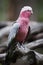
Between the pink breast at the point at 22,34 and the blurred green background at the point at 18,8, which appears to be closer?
the pink breast at the point at 22,34

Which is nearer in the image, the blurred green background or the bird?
the bird

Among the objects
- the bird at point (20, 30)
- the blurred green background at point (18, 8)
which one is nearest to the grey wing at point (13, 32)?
the bird at point (20, 30)

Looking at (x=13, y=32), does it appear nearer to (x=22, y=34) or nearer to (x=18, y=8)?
(x=22, y=34)

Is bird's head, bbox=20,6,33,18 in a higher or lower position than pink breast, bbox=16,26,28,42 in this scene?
higher

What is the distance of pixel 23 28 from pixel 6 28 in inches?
38.9

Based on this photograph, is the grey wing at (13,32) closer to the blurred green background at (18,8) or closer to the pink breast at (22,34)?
the pink breast at (22,34)

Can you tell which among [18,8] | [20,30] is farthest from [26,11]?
[18,8]

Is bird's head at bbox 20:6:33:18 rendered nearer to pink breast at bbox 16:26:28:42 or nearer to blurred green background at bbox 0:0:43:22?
pink breast at bbox 16:26:28:42

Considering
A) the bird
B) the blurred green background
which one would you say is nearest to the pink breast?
the bird

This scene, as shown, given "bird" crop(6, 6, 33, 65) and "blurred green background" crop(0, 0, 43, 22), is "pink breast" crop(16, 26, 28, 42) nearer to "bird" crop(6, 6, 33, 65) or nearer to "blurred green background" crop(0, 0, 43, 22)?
"bird" crop(6, 6, 33, 65)

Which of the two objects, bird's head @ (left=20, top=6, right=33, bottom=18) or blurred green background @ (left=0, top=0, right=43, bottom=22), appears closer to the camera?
bird's head @ (left=20, top=6, right=33, bottom=18)

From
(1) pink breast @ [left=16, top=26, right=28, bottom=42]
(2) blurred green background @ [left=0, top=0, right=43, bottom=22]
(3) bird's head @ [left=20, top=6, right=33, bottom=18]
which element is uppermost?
(3) bird's head @ [left=20, top=6, right=33, bottom=18]

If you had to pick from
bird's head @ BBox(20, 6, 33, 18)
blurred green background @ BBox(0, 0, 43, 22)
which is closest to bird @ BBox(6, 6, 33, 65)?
bird's head @ BBox(20, 6, 33, 18)

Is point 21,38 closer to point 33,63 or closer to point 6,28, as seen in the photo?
point 33,63
